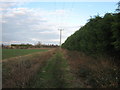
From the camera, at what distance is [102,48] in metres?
9.55

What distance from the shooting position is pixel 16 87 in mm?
5859

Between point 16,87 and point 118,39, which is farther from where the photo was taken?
point 118,39

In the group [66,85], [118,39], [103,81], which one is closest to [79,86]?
[66,85]

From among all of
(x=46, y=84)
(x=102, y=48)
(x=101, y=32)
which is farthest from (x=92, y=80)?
(x=101, y=32)

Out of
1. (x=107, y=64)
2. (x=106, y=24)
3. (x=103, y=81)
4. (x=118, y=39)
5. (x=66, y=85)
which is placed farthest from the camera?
(x=106, y=24)

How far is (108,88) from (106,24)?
4.87 meters

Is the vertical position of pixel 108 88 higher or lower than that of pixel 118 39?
lower

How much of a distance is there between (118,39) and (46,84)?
463cm

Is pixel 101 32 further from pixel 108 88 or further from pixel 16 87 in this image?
pixel 16 87

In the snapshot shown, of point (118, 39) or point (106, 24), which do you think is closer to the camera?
point (118, 39)

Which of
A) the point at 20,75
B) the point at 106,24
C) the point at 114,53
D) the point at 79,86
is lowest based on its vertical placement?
the point at 79,86

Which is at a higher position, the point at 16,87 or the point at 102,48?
the point at 102,48

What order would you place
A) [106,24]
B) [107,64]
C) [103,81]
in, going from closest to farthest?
[103,81] < [107,64] < [106,24]

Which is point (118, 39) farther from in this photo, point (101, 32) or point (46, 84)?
point (46, 84)
